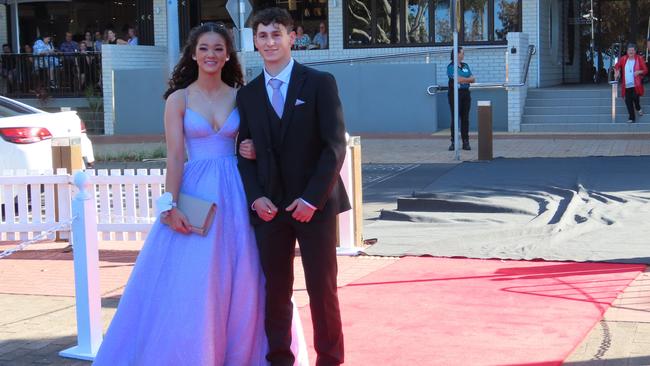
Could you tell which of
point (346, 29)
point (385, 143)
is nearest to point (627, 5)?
point (346, 29)

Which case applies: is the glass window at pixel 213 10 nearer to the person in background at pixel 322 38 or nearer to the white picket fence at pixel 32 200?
the person in background at pixel 322 38

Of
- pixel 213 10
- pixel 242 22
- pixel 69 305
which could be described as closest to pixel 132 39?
pixel 213 10

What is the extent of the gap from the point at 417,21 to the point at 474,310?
770 inches

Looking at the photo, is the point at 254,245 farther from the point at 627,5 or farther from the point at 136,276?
the point at 627,5

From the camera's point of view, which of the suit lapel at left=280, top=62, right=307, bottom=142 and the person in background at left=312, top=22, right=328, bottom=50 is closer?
the suit lapel at left=280, top=62, right=307, bottom=142

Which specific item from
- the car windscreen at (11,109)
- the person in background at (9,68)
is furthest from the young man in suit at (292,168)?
the person in background at (9,68)

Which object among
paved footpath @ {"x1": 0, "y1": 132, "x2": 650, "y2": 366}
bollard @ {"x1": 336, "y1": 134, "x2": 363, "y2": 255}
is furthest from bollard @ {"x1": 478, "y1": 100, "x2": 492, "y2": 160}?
bollard @ {"x1": 336, "y1": 134, "x2": 363, "y2": 255}

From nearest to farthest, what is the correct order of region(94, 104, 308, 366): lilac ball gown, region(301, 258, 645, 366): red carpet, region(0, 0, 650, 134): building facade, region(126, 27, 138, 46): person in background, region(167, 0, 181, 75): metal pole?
region(94, 104, 308, 366): lilac ball gown
region(301, 258, 645, 366): red carpet
region(167, 0, 181, 75): metal pole
region(0, 0, 650, 134): building facade
region(126, 27, 138, 46): person in background

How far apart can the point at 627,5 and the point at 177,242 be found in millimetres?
26112

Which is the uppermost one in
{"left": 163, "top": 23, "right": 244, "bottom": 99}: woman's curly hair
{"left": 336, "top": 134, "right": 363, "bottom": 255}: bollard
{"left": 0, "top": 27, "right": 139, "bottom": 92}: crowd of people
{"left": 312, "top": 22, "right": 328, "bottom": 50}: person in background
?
{"left": 312, "top": 22, "right": 328, "bottom": 50}: person in background

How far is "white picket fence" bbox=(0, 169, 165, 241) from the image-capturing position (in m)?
8.91

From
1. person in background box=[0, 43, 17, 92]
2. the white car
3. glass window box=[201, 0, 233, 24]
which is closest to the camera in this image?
the white car

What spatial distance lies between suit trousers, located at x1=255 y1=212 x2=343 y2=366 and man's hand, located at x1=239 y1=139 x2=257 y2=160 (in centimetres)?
30

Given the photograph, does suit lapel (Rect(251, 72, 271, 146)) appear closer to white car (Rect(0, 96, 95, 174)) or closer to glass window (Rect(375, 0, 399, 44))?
white car (Rect(0, 96, 95, 174))
